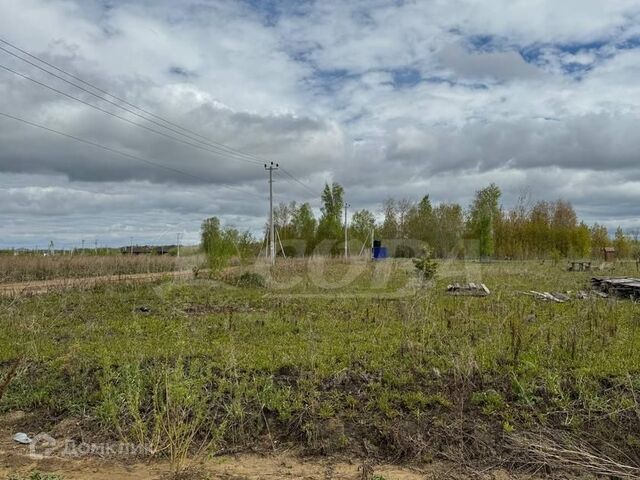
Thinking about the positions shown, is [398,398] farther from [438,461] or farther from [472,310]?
[472,310]

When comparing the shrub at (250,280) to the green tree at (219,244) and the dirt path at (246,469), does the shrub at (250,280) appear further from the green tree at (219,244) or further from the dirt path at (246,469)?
the dirt path at (246,469)

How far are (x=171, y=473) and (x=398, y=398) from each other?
2129mm

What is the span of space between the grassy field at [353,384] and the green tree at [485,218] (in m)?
27.0

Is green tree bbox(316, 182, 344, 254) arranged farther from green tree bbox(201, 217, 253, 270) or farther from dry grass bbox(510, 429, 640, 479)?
dry grass bbox(510, 429, 640, 479)

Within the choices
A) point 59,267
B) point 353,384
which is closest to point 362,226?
point 59,267

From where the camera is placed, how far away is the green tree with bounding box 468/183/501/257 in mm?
34906

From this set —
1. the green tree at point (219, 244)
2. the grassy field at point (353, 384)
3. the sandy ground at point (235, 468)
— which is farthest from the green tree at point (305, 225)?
the sandy ground at point (235, 468)

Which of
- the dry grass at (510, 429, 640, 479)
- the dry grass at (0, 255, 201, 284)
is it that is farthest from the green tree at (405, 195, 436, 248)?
the dry grass at (510, 429, 640, 479)

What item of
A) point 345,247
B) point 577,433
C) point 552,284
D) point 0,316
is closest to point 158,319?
point 0,316

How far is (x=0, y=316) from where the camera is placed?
29.7ft

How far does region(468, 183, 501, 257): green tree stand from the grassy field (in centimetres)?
2697

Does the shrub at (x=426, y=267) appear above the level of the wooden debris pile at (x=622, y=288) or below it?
above

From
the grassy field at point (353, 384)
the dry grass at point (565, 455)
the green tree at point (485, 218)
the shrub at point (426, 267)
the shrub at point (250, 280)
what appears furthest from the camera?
the green tree at point (485, 218)

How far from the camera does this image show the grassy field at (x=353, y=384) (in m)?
4.29
